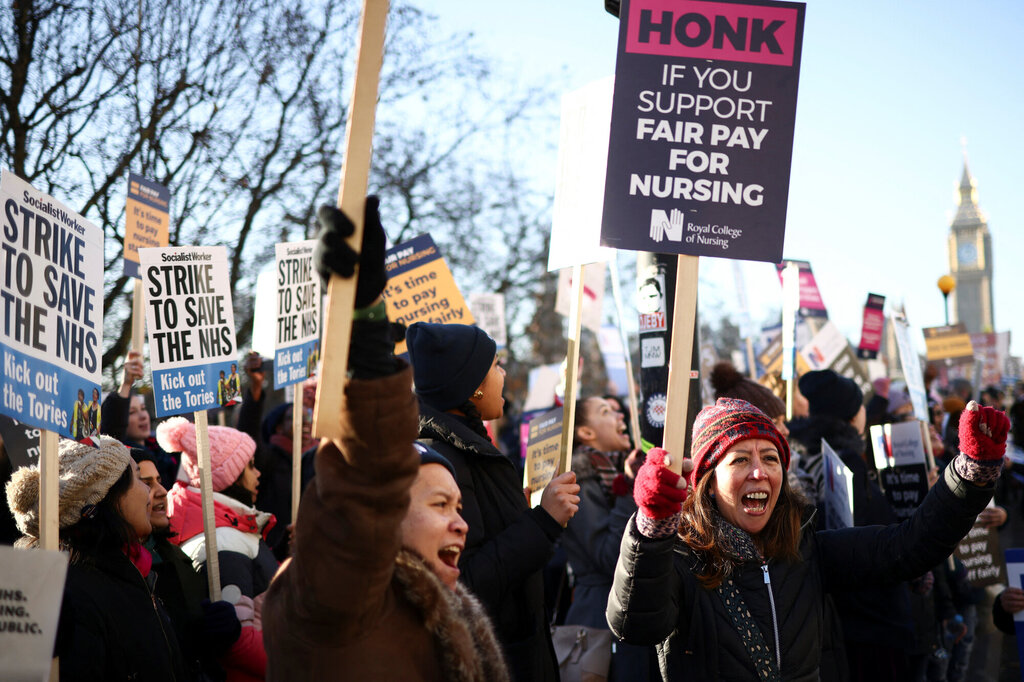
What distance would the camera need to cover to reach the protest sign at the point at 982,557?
19.8 feet

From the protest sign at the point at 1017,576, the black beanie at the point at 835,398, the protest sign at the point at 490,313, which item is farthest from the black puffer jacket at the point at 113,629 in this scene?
the protest sign at the point at 490,313

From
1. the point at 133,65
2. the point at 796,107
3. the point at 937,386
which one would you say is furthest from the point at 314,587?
the point at 937,386

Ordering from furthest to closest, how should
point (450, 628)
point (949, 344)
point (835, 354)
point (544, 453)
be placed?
point (949, 344) → point (835, 354) → point (544, 453) → point (450, 628)

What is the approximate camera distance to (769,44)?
3410 mm

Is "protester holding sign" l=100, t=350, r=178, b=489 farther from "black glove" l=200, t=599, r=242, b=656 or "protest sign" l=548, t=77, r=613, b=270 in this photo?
"protest sign" l=548, t=77, r=613, b=270

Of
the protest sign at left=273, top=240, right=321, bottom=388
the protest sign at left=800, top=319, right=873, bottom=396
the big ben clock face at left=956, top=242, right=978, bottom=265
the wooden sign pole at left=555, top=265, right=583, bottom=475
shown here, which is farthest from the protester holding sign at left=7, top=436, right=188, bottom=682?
the big ben clock face at left=956, top=242, right=978, bottom=265

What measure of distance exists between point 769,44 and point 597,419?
3073mm

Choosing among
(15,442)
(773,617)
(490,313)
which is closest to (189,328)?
(15,442)

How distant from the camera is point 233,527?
4.31 meters

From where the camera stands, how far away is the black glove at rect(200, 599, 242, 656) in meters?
3.58

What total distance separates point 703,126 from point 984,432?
1.33 m

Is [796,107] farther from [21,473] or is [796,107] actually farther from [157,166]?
[157,166]

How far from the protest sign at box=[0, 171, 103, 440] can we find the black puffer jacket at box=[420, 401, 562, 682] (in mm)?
1160

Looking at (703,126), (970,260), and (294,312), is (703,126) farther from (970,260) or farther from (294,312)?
(970,260)
